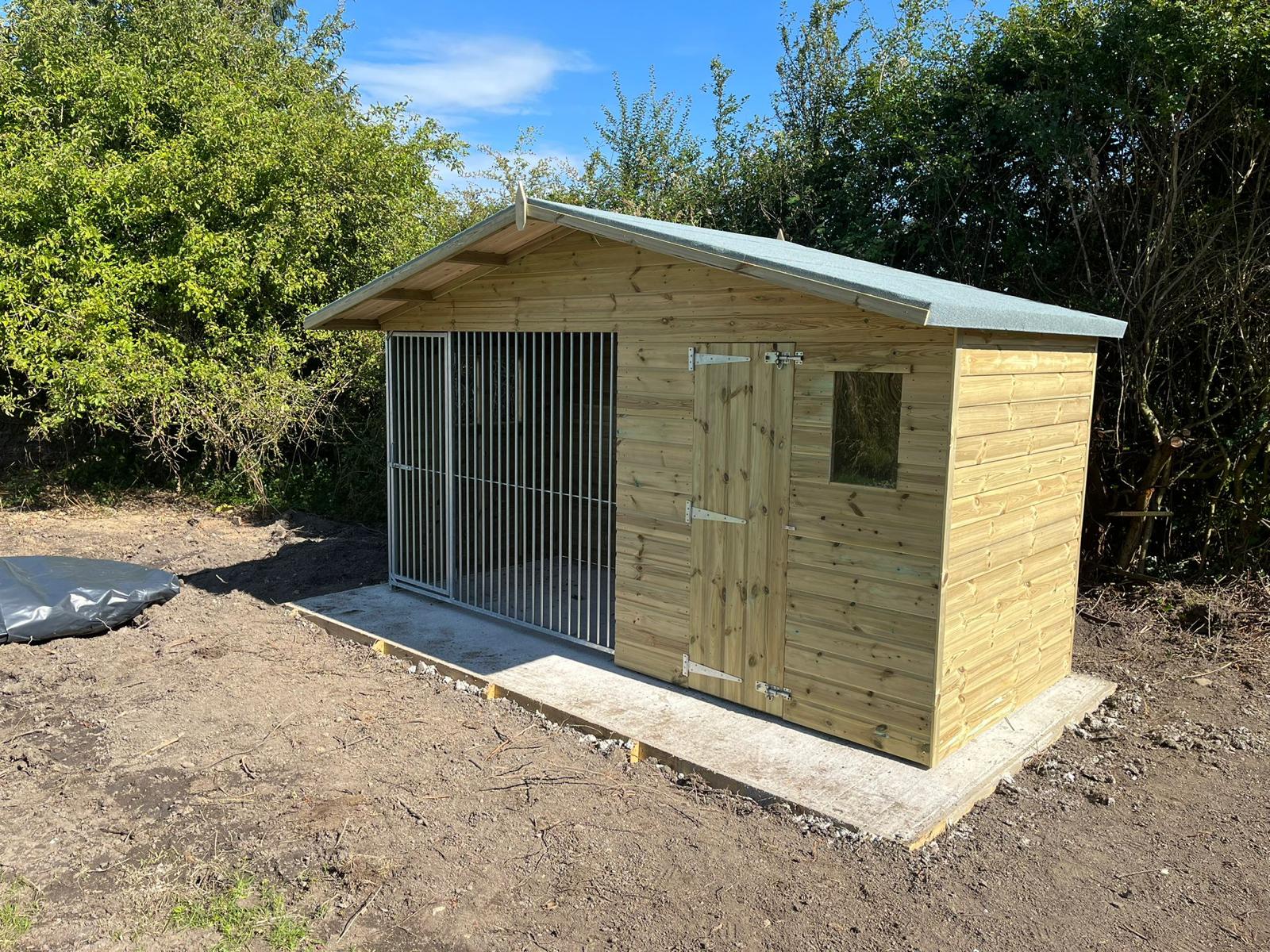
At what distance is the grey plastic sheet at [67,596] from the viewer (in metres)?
6.04

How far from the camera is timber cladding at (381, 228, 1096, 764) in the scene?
13.8 feet

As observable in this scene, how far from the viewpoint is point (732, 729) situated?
4750mm

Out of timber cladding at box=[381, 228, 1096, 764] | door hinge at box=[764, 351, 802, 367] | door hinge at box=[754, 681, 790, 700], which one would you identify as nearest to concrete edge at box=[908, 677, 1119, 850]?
timber cladding at box=[381, 228, 1096, 764]

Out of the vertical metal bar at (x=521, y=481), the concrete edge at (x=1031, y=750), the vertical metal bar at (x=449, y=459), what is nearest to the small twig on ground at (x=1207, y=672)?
the concrete edge at (x=1031, y=750)

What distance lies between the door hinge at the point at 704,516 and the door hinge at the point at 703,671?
0.83m

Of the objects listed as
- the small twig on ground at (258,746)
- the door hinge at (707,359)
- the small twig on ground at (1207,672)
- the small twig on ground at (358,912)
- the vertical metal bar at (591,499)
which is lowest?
the small twig on ground at (258,746)

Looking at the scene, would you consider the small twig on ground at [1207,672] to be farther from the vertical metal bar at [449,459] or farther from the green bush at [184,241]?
the green bush at [184,241]

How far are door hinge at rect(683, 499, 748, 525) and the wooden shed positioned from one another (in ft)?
0.05

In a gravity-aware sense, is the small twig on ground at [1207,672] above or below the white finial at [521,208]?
below

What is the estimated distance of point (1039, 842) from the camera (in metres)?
3.83

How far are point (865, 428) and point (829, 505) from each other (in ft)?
1.40

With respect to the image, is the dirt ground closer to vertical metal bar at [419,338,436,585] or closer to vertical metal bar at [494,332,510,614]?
vertical metal bar at [494,332,510,614]

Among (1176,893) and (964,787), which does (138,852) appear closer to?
(964,787)

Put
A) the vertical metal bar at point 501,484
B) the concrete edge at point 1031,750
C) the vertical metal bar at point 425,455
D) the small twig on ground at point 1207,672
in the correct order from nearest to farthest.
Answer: the concrete edge at point 1031,750 → the small twig on ground at point 1207,672 → the vertical metal bar at point 501,484 → the vertical metal bar at point 425,455
